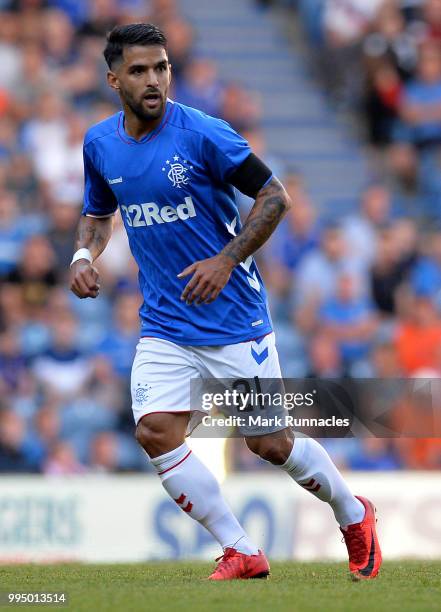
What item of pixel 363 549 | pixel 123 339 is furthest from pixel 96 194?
pixel 123 339

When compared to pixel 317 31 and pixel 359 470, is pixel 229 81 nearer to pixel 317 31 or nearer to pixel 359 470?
pixel 317 31

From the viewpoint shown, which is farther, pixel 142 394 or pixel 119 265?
pixel 119 265

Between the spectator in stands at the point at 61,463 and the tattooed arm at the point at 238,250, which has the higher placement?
the tattooed arm at the point at 238,250

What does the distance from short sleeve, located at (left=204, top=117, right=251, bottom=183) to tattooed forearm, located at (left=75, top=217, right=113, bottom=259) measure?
0.85 meters

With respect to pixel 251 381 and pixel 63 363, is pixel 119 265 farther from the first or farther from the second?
pixel 251 381

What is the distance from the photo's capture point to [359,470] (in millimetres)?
12078

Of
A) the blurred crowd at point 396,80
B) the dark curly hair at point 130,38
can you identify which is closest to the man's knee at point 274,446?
the dark curly hair at point 130,38

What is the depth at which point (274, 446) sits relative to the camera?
270 inches

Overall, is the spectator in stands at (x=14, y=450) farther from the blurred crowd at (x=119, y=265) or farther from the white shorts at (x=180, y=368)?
the white shorts at (x=180, y=368)

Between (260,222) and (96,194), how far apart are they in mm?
1054

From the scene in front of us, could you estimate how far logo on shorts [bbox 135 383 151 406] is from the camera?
6.82 metres

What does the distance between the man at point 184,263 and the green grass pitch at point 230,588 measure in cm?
30

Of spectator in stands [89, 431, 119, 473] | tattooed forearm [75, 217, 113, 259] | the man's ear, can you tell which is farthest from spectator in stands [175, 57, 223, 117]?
the man's ear

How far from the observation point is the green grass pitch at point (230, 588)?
19.1 feet
